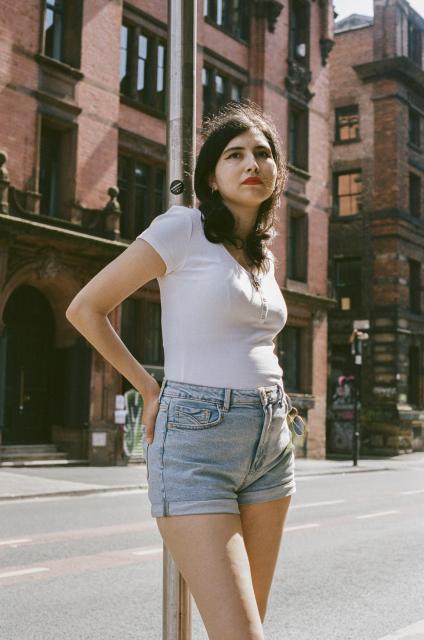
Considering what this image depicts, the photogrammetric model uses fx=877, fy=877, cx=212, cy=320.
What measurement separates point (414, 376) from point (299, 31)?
50.2 ft

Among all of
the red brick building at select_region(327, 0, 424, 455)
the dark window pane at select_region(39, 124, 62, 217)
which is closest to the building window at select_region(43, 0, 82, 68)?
the dark window pane at select_region(39, 124, 62, 217)

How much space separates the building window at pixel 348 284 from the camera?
122ft

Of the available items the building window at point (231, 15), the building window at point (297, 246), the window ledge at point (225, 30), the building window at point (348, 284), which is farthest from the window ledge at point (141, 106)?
the building window at point (348, 284)

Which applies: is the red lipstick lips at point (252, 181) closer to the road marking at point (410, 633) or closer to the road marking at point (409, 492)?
the road marking at point (410, 633)

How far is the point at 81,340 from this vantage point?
21406mm

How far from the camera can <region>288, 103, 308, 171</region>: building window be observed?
31359mm

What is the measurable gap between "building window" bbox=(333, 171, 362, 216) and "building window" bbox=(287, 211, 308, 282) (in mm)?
7340

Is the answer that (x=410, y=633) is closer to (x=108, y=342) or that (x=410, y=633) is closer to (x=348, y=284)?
(x=108, y=342)

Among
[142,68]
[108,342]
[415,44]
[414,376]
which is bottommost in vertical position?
[108,342]

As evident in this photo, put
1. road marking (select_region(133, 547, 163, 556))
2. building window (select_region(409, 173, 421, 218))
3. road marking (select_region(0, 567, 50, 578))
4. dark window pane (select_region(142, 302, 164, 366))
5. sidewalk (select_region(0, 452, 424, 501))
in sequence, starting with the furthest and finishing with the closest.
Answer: building window (select_region(409, 173, 421, 218)) → dark window pane (select_region(142, 302, 164, 366)) → sidewalk (select_region(0, 452, 424, 501)) → road marking (select_region(133, 547, 163, 556)) → road marking (select_region(0, 567, 50, 578))

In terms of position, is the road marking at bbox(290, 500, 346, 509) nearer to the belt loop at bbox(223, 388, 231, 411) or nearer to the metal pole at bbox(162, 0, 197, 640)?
the metal pole at bbox(162, 0, 197, 640)

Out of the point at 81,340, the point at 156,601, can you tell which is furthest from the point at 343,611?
the point at 81,340

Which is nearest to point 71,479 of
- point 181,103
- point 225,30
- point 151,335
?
point 151,335

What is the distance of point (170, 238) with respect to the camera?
8.46 ft
